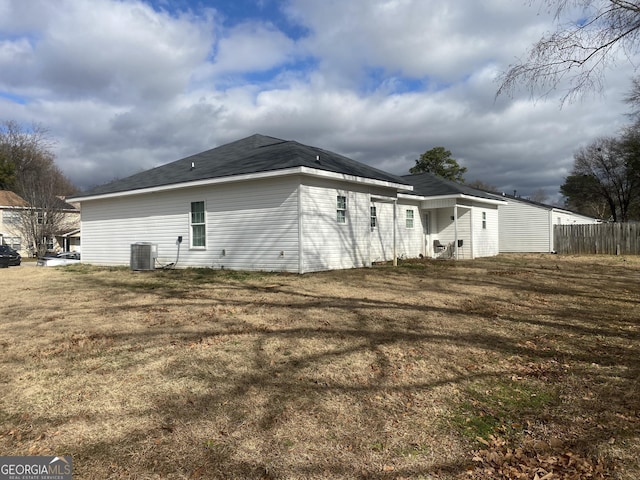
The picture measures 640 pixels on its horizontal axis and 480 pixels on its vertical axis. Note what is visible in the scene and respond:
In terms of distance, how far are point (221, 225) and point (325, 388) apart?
34.2ft

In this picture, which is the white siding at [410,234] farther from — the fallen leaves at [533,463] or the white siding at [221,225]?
the fallen leaves at [533,463]

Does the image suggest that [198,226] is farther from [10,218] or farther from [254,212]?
[10,218]

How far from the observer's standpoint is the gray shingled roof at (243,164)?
1292 cm

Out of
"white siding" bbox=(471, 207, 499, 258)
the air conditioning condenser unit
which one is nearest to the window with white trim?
"white siding" bbox=(471, 207, 499, 258)

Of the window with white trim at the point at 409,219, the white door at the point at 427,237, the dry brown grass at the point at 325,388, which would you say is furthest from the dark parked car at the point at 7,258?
the white door at the point at 427,237

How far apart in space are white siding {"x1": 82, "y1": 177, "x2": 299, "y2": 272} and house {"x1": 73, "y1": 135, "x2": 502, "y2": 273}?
0.03 m

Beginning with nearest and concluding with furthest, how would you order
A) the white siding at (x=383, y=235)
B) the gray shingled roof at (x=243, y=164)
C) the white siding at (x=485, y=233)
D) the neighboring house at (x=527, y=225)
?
the gray shingled roof at (x=243, y=164) < the white siding at (x=383, y=235) < the white siding at (x=485, y=233) < the neighboring house at (x=527, y=225)

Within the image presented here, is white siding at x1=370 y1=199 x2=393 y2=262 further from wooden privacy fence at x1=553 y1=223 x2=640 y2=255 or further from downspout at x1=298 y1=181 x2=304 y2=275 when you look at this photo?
wooden privacy fence at x1=553 y1=223 x2=640 y2=255

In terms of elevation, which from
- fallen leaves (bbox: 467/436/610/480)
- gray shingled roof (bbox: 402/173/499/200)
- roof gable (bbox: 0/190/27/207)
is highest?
roof gable (bbox: 0/190/27/207)

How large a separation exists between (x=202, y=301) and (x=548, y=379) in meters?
5.90

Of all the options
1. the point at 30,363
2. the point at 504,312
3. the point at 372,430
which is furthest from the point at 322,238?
the point at 372,430

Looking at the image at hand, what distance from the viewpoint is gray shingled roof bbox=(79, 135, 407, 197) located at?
12.9 m

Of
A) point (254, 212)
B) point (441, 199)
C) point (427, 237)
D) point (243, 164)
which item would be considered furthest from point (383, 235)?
point (243, 164)

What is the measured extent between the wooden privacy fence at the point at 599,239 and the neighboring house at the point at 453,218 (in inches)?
254
